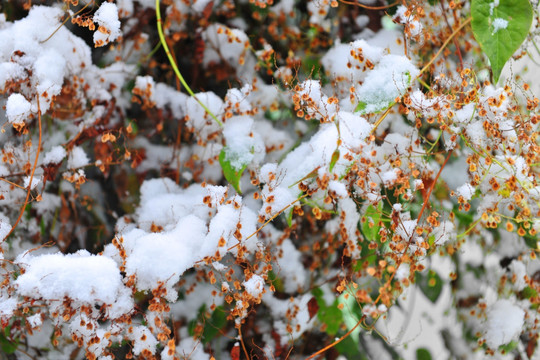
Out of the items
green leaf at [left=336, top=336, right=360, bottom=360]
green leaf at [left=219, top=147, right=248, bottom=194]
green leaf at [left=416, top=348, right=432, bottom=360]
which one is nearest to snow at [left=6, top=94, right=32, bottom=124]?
green leaf at [left=219, top=147, right=248, bottom=194]

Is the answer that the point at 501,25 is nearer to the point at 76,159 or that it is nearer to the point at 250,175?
the point at 250,175

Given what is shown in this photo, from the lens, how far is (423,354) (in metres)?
0.99

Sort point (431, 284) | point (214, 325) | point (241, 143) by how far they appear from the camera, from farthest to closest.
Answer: point (431, 284) → point (214, 325) → point (241, 143)

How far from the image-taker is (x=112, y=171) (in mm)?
890

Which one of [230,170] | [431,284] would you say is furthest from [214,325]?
[431,284]

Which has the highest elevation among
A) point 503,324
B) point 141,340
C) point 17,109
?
point 17,109

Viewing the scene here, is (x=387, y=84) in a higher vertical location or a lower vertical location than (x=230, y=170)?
higher

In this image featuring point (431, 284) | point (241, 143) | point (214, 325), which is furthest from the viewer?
point (431, 284)

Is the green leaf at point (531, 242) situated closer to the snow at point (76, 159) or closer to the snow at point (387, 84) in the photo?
the snow at point (387, 84)

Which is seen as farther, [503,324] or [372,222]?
[503,324]

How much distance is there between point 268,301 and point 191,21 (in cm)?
53

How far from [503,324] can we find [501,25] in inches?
22.7

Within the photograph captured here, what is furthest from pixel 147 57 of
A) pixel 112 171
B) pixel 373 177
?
pixel 373 177

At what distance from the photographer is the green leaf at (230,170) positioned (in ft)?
2.28
